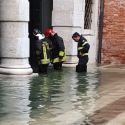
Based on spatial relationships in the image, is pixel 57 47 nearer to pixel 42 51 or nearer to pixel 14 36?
pixel 42 51

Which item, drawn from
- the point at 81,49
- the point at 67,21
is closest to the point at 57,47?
the point at 81,49

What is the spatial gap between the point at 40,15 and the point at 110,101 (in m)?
9.04

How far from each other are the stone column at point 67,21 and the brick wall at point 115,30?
112 inches

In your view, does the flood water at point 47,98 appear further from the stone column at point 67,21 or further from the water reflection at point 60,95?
the stone column at point 67,21

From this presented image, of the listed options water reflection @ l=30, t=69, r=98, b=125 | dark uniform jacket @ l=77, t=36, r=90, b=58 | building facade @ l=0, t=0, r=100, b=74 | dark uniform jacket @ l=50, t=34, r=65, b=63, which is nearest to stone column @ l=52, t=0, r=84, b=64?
building facade @ l=0, t=0, r=100, b=74

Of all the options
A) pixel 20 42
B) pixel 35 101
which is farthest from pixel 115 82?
pixel 35 101

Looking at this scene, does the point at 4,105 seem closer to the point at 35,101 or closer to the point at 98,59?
the point at 35,101

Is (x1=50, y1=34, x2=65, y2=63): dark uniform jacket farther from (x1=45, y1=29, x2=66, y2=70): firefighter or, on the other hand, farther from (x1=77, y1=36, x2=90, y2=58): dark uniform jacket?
(x1=77, y1=36, x2=90, y2=58): dark uniform jacket

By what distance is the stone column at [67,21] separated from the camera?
18.8 metres

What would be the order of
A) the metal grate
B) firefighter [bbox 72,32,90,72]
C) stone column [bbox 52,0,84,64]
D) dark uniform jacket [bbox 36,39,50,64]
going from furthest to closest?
1. the metal grate
2. stone column [bbox 52,0,84,64]
3. firefighter [bbox 72,32,90,72]
4. dark uniform jacket [bbox 36,39,50,64]

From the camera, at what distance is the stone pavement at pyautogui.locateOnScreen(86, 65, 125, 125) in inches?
336

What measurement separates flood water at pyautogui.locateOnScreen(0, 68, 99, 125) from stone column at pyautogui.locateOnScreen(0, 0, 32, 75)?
1.26 feet

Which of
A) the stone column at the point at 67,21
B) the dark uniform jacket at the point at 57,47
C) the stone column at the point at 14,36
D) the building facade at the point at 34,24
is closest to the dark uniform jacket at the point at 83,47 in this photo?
the dark uniform jacket at the point at 57,47

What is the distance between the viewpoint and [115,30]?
21.6m
